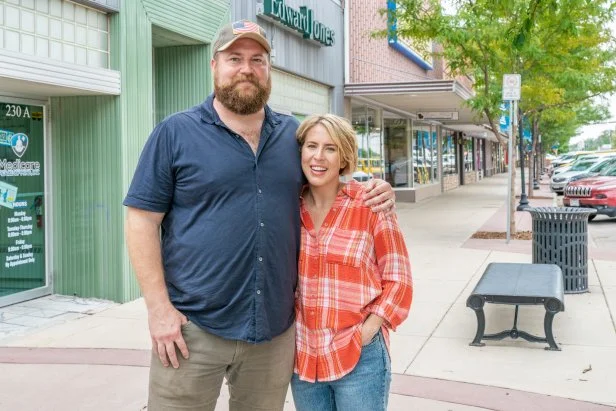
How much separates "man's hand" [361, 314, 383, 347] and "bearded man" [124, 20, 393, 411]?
0.30 m

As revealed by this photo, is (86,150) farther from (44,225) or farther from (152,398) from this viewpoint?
(152,398)

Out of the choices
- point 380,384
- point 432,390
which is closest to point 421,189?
point 432,390

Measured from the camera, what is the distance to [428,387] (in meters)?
5.11

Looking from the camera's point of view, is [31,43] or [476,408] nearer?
[476,408]

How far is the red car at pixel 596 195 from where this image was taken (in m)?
17.6

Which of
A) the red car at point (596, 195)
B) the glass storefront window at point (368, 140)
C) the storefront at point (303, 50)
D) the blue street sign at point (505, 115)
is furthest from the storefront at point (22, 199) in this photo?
the red car at point (596, 195)

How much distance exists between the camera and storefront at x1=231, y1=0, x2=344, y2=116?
39.3ft

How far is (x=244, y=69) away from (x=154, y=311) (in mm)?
950

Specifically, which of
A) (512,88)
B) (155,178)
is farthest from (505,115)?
(155,178)

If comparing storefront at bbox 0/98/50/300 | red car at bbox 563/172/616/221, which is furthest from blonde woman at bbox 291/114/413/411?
red car at bbox 563/172/616/221

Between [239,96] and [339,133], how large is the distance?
400mm

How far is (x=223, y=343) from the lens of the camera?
2686 mm

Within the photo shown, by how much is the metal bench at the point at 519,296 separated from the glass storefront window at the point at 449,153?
85.8 ft

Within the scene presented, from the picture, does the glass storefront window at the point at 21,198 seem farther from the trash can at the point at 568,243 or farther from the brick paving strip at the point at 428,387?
the trash can at the point at 568,243
